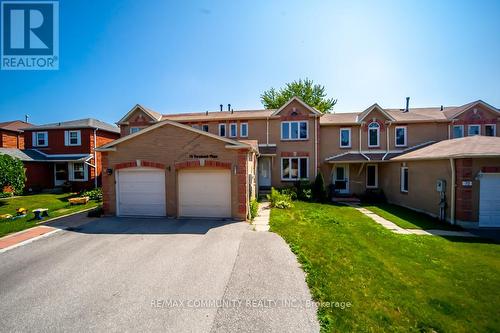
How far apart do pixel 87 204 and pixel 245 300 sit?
585 inches

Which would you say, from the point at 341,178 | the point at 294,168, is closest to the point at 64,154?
the point at 294,168

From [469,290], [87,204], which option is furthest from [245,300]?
[87,204]

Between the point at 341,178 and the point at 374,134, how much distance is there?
15.2 ft

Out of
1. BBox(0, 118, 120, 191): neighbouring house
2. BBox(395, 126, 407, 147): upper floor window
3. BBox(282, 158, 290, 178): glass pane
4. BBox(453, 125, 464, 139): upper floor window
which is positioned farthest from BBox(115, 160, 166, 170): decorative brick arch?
BBox(453, 125, 464, 139): upper floor window

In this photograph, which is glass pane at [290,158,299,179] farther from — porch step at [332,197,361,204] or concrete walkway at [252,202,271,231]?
concrete walkway at [252,202,271,231]

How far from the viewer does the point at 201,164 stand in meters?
10.3

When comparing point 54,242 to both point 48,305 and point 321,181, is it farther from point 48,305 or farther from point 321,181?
point 321,181

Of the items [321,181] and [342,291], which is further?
[321,181]

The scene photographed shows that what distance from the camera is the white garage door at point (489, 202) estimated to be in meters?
10.0

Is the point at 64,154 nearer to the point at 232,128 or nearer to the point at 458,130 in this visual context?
the point at 232,128

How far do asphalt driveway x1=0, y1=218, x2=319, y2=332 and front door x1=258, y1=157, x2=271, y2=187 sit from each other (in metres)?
10.3

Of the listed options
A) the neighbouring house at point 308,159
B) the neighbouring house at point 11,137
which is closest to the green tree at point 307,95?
the neighbouring house at point 308,159

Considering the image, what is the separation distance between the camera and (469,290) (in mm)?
4973

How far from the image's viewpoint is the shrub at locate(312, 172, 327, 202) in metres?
16.2
